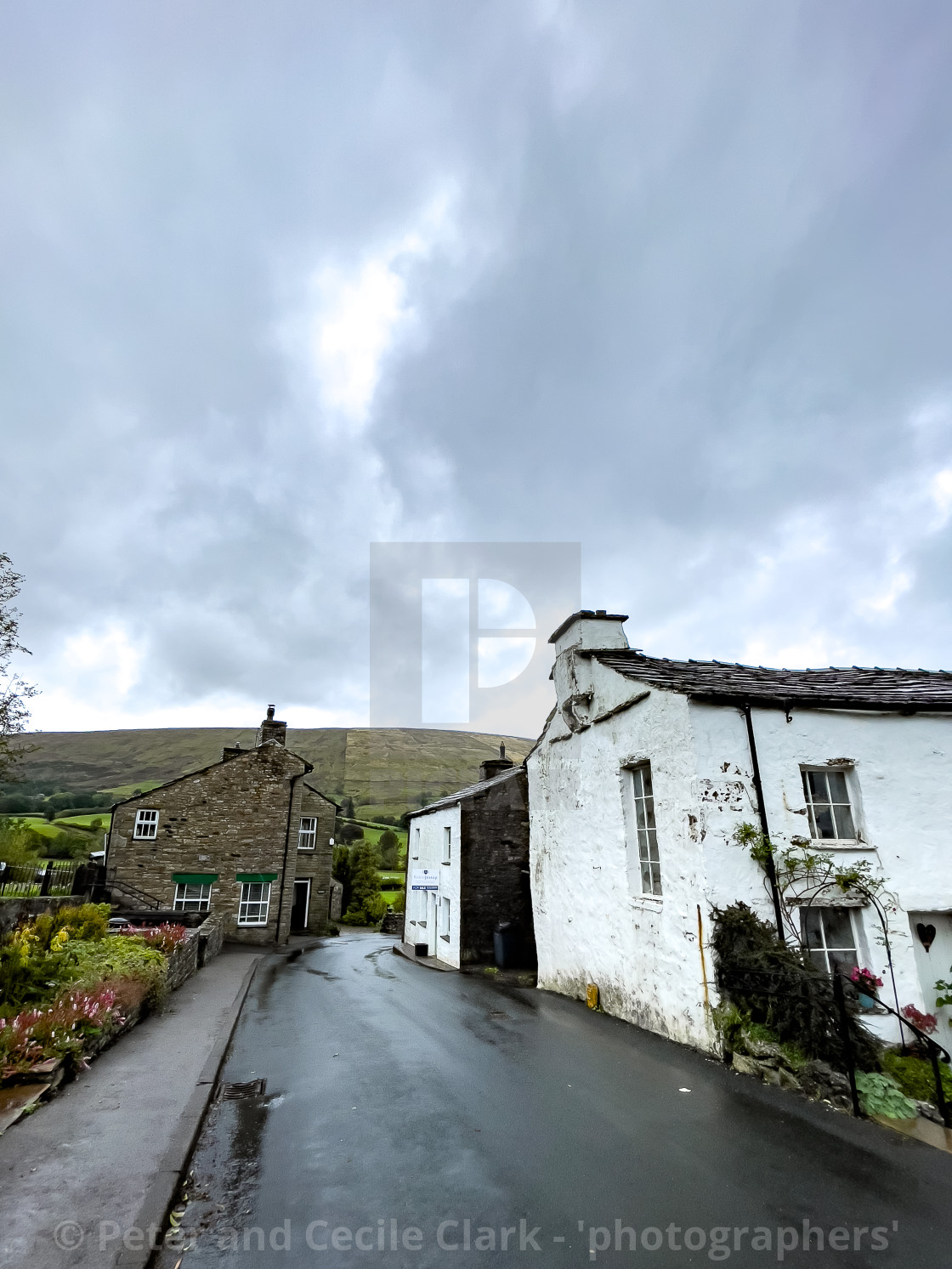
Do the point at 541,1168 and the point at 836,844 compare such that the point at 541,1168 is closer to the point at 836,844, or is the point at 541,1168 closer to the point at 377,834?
the point at 836,844

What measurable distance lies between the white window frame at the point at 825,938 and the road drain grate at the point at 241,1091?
7511 millimetres

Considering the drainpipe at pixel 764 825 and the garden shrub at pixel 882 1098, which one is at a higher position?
the drainpipe at pixel 764 825

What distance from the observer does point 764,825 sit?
920 cm


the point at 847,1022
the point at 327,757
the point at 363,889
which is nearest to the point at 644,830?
the point at 847,1022

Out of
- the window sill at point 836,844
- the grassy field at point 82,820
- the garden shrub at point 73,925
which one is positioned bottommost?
the garden shrub at point 73,925

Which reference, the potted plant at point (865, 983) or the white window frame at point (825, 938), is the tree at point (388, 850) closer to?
the white window frame at point (825, 938)

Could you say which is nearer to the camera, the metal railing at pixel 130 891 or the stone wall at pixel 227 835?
the metal railing at pixel 130 891

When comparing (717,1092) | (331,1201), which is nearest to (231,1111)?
(331,1201)

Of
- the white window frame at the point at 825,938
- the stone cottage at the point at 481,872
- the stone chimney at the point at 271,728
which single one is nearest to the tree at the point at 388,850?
the stone chimney at the point at 271,728

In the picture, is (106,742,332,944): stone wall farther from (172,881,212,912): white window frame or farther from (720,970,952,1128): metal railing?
(720,970,952,1128): metal railing

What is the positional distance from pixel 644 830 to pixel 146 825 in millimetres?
24468

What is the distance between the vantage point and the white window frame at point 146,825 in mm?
27156

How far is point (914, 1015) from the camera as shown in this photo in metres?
8.49

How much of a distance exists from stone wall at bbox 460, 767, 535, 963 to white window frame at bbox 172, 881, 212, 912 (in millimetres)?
13484
